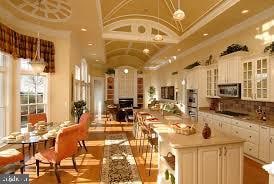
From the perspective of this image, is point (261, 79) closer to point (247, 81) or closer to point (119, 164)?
point (247, 81)

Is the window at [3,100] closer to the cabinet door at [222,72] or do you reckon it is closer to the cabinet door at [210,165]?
the cabinet door at [210,165]

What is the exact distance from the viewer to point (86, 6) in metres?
3.99

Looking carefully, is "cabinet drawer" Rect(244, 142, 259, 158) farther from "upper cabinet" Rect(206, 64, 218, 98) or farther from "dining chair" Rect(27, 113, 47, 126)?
"dining chair" Rect(27, 113, 47, 126)

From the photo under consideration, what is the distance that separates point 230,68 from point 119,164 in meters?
3.72

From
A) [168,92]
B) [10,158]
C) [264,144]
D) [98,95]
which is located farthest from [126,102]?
[10,158]

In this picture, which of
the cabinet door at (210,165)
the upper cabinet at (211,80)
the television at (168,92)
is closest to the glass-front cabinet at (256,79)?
the upper cabinet at (211,80)

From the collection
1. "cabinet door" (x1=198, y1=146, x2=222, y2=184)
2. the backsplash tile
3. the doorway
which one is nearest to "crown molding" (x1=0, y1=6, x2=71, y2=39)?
"cabinet door" (x1=198, y1=146, x2=222, y2=184)

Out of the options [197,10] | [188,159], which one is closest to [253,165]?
[188,159]

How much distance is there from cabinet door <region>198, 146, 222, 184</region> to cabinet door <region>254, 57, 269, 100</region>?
2.35 metres

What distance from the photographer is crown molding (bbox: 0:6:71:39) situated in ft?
14.5

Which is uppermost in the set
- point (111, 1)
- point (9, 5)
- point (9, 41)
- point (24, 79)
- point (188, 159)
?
point (111, 1)

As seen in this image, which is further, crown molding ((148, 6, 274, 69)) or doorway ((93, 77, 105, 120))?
doorway ((93, 77, 105, 120))

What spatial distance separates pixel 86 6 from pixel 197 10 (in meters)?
2.81

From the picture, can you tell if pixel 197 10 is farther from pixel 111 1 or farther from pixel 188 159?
pixel 188 159
